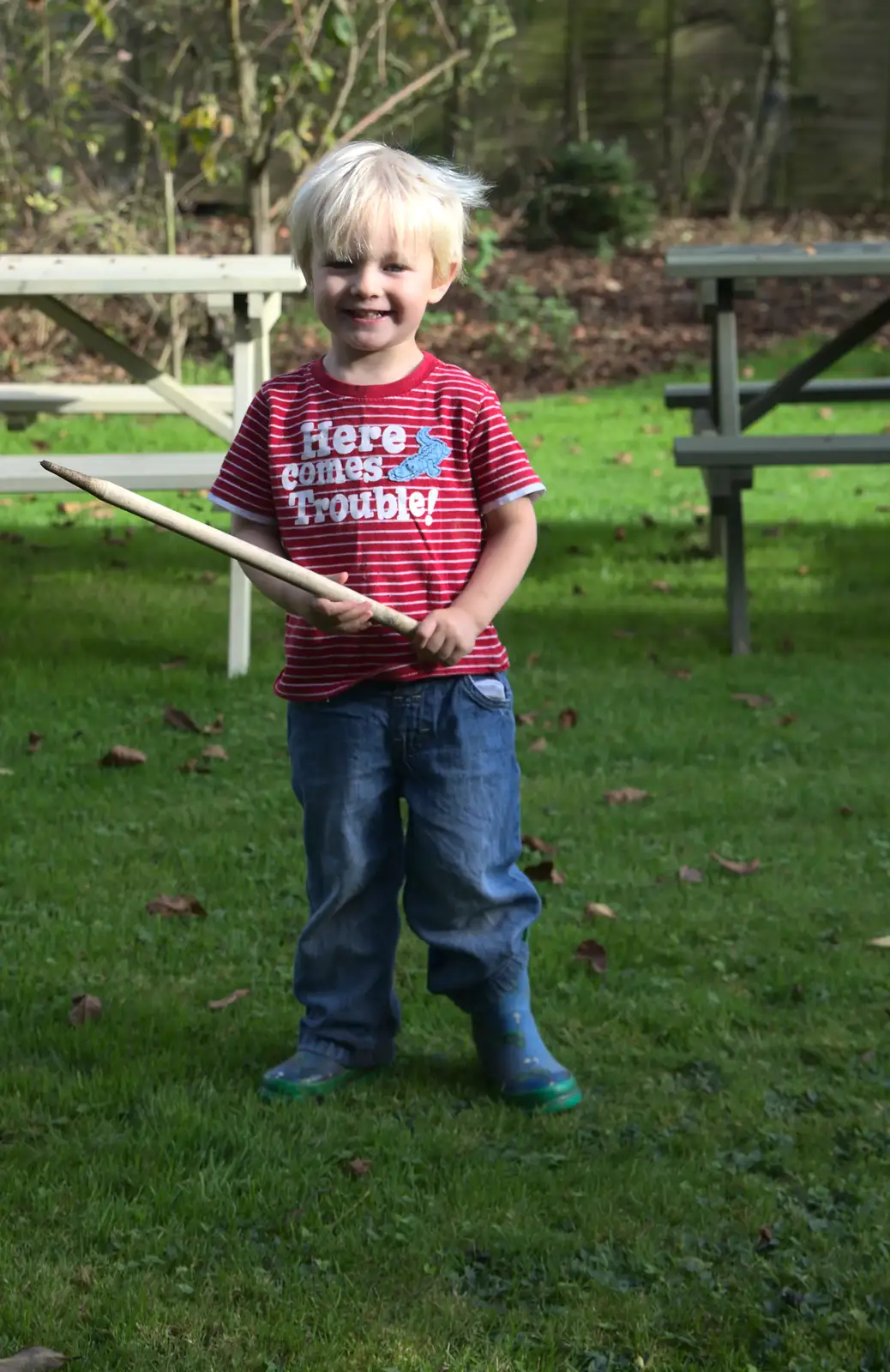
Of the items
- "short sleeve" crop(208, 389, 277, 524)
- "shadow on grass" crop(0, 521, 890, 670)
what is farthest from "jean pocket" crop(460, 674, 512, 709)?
"shadow on grass" crop(0, 521, 890, 670)

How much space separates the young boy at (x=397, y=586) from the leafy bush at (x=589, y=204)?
1348cm

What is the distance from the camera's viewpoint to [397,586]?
2787 millimetres

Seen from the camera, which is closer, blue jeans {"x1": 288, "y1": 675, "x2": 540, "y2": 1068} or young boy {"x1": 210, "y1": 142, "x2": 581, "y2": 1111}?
young boy {"x1": 210, "y1": 142, "x2": 581, "y2": 1111}

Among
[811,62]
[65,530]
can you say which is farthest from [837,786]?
[811,62]

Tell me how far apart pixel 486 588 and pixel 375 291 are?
1.57 ft

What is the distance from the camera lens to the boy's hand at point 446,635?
8.80 feet

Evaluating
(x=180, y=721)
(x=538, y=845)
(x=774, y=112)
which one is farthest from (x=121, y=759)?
(x=774, y=112)

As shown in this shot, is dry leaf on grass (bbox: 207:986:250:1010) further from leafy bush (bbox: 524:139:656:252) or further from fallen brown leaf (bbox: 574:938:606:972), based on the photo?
leafy bush (bbox: 524:139:656:252)

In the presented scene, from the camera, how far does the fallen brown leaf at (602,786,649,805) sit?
470 cm

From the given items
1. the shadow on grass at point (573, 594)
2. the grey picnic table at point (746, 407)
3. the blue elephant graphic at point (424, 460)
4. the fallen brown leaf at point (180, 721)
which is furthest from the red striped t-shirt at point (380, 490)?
the grey picnic table at point (746, 407)

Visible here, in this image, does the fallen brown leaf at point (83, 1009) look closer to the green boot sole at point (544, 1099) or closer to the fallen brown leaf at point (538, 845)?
the green boot sole at point (544, 1099)

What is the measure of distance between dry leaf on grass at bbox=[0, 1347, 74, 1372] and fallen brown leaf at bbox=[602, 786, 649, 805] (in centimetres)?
269

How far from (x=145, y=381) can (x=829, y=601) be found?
269cm

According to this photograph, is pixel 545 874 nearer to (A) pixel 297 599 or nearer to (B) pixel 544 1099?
(B) pixel 544 1099
